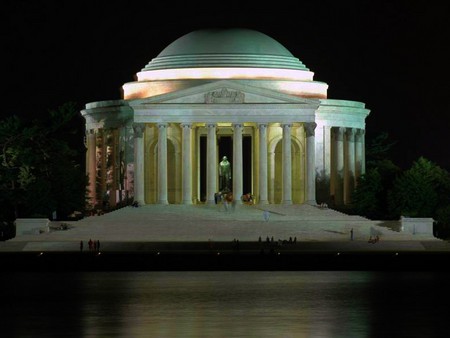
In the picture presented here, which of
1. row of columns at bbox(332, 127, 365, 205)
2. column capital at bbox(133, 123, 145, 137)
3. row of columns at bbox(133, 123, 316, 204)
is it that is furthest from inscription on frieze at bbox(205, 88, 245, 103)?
row of columns at bbox(332, 127, 365, 205)

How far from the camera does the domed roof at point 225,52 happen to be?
17262 centimetres

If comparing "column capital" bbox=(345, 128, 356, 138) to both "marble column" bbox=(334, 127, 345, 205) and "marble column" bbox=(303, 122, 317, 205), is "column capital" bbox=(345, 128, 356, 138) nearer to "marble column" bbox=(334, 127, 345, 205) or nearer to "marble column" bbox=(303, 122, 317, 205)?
"marble column" bbox=(334, 127, 345, 205)

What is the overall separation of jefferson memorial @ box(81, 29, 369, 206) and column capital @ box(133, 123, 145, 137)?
0.10 meters

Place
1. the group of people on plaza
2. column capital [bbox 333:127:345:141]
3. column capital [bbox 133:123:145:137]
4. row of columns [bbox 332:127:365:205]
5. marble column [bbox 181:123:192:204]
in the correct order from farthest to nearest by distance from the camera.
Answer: row of columns [bbox 332:127:365:205], column capital [bbox 333:127:345:141], column capital [bbox 133:123:145:137], marble column [bbox 181:123:192:204], the group of people on plaza

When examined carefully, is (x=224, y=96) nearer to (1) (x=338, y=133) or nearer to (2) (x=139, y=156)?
(2) (x=139, y=156)

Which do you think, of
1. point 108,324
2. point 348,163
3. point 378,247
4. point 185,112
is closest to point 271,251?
point 378,247

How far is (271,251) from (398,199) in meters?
49.5

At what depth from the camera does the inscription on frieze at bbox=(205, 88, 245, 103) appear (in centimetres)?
16512

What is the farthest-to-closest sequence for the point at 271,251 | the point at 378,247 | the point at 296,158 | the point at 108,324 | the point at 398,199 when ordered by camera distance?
the point at 296,158
the point at 398,199
the point at 378,247
the point at 271,251
the point at 108,324

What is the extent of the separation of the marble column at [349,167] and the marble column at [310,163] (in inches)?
439

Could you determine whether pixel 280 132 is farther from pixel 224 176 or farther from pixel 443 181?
pixel 443 181

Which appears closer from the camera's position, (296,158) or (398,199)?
(398,199)

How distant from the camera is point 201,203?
6683 inches

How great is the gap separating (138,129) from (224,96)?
30.0 feet
